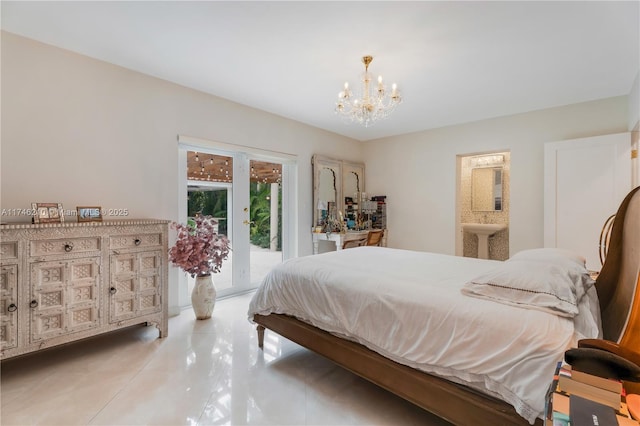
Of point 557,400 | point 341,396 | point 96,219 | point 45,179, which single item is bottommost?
point 341,396

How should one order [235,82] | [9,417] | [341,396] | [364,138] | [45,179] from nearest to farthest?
1. [9,417]
2. [341,396]
3. [45,179]
4. [235,82]
5. [364,138]

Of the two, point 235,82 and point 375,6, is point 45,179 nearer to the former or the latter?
point 235,82

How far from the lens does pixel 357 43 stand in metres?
2.28

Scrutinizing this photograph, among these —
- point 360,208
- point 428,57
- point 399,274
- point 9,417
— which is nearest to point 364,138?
point 360,208

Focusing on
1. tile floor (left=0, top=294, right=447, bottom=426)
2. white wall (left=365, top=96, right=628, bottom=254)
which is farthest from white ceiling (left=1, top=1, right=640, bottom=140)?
tile floor (left=0, top=294, right=447, bottom=426)

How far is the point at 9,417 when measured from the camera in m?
1.62

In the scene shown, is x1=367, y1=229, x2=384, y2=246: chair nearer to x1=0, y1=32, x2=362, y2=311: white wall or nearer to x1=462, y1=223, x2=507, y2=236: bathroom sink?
x1=462, y1=223, x2=507, y2=236: bathroom sink

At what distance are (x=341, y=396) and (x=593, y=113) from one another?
4320mm

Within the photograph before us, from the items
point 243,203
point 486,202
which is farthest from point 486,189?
point 243,203

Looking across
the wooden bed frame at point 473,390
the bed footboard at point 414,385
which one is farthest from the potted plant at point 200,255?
the wooden bed frame at point 473,390

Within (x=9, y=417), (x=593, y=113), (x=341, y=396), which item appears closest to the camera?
(x=9, y=417)

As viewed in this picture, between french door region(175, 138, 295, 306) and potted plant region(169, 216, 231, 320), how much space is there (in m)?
0.39

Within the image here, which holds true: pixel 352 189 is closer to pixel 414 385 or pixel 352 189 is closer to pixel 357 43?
pixel 357 43

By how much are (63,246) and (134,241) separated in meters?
0.46
